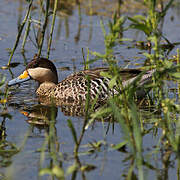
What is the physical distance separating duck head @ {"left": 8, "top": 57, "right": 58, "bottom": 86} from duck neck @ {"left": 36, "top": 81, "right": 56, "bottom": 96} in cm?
8

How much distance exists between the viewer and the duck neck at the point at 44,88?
8391 mm

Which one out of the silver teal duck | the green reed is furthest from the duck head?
the green reed

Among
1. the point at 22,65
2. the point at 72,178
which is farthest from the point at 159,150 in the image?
the point at 22,65

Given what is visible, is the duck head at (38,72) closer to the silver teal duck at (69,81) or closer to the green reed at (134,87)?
the silver teal duck at (69,81)

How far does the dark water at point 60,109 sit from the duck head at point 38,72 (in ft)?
0.65

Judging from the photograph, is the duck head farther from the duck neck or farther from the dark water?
the dark water

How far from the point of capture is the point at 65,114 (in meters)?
7.05

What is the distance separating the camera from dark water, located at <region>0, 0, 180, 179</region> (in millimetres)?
4965

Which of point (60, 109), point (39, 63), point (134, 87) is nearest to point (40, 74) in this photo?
point (39, 63)

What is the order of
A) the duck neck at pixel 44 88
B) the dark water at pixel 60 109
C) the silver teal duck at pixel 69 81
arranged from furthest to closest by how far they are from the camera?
the duck neck at pixel 44 88 → the silver teal duck at pixel 69 81 → the dark water at pixel 60 109

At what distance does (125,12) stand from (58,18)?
1645mm

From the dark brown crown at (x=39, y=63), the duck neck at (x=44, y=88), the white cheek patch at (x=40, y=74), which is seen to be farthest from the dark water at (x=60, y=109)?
the dark brown crown at (x=39, y=63)

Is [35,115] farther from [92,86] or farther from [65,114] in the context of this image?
[92,86]

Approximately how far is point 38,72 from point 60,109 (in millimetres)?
1346
